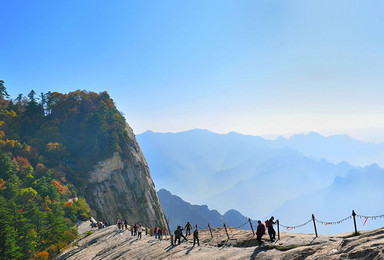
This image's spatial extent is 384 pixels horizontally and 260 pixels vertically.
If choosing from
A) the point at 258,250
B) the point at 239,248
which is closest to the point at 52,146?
the point at 239,248

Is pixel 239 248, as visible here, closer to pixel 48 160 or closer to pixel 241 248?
pixel 241 248

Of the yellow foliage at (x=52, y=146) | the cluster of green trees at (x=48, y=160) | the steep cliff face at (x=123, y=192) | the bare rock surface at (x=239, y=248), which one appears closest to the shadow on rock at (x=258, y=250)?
the bare rock surface at (x=239, y=248)

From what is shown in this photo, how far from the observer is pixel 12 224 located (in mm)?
34344

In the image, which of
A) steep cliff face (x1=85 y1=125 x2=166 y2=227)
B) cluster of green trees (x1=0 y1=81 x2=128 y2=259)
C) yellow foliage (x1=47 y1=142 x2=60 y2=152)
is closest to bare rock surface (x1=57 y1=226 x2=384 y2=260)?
cluster of green trees (x1=0 y1=81 x2=128 y2=259)

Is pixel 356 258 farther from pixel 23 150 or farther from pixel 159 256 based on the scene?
pixel 23 150

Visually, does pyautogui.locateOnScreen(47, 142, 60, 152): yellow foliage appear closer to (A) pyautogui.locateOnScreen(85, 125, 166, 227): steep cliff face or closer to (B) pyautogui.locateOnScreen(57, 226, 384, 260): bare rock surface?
(A) pyautogui.locateOnScreen(85, 125, 166, 227): steep cliff face

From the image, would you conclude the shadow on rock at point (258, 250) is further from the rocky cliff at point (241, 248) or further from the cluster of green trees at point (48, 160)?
the cluster of green trees at point (48, 160)

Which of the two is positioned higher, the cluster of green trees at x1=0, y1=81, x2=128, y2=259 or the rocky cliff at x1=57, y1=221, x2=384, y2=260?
the cluster of green trees at x1=0, y1=81, x2=128, y2=259

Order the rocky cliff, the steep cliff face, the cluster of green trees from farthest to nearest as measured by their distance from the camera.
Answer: the steep cliff face → the cluster of green trees → the rocky cliff

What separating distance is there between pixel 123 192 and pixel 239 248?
59089 mm

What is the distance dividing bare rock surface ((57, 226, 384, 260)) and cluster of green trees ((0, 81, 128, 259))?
7337 millimetres

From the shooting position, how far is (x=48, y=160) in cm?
6756

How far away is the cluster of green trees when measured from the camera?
1388 inches

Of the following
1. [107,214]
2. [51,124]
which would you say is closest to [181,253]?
[107,214]
